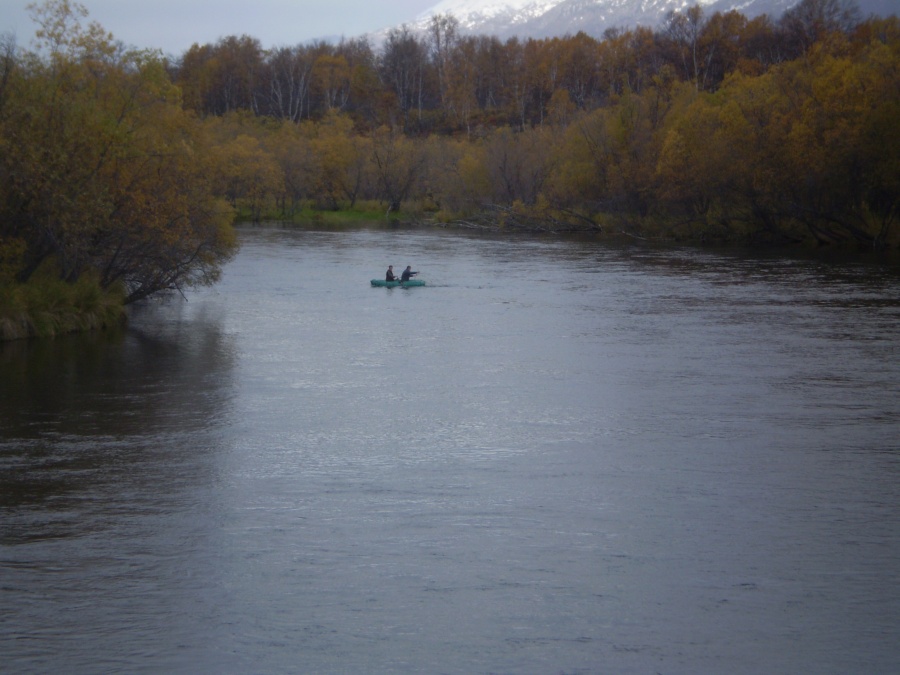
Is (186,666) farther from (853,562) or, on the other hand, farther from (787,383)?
(787,383)

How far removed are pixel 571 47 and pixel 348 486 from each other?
447 ft

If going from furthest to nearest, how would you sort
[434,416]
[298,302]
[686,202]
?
[686,202] → [298,302] → [434,416]

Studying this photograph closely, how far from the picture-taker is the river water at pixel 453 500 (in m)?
10.9

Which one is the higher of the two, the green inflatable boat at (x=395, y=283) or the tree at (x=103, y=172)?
the tree at (x=103, y=172)

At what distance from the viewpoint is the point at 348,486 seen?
16391 millimetres

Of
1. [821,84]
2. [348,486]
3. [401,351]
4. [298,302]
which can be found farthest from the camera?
[821,84]

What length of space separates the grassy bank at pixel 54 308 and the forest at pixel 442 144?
9 cm

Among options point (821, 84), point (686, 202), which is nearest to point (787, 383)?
point (821, 84)

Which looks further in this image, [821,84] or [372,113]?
[372,113]

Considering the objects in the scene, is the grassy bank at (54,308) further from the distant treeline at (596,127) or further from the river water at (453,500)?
the distant treeline at (596,127)

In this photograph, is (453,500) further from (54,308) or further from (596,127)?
(596,127)

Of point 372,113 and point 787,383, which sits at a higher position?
point 372,113

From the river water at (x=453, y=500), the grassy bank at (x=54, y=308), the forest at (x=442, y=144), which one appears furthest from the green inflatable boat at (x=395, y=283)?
the grassy bank at (x=54, y=308)

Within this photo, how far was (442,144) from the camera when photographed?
352 ft
